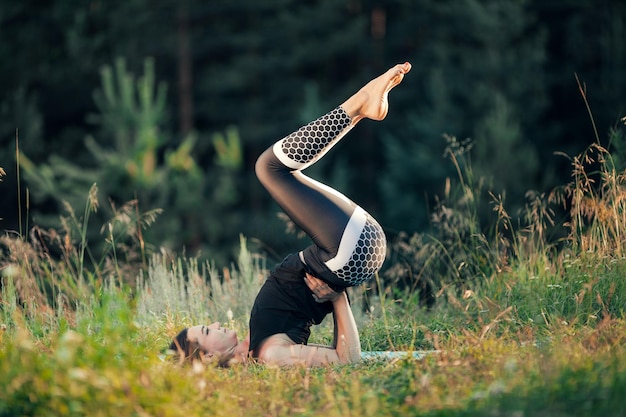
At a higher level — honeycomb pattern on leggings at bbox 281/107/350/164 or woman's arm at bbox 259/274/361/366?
honeycomb pattern on leggings at bbox 281/107/350/164

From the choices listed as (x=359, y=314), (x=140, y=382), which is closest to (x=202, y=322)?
(x=359, y=314)

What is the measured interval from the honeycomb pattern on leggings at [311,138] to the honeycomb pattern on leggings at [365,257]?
43cm

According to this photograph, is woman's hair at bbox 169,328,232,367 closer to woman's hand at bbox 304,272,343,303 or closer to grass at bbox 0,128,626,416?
grass at bbox 0,128,626,416

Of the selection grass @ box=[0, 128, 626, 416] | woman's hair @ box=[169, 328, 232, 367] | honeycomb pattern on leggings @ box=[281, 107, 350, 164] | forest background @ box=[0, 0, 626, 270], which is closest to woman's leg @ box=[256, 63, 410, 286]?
honeycomb pattern on leggings @ box=[281, 107, 350, 164]

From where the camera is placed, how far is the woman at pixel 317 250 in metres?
3.93

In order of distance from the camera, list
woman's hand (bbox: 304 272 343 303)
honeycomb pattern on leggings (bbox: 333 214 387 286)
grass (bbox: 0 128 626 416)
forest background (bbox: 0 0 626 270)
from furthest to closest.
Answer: forest background (bbox: 0 0 626 270)
woman's hand (bbox: 304 272 343 303)
honeycomb pattern on leggings (bbox: 333 214 387 286)
grass (bbox: 0 128 626 416)

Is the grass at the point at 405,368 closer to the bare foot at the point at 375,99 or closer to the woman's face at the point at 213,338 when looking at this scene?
the woman's face at the point at 213,338

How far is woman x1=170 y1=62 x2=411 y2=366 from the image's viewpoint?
3934 mm

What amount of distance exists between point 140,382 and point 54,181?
13.4 metres

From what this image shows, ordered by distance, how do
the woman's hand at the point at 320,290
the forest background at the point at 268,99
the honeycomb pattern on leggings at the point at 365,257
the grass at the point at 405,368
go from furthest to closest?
the forest background at the point at 268,99 → the woman's hand at the point at 320,290 → the honeycomb pattern on leggings at the point at 365,257 → the grass at the point at 405,368

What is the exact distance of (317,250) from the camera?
13.2ft

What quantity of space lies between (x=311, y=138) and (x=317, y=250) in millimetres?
539

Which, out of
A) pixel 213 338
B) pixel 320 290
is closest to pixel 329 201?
pixel 320 290

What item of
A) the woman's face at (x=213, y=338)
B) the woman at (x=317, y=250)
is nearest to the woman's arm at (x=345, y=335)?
the woman at (x=317, y=250)
